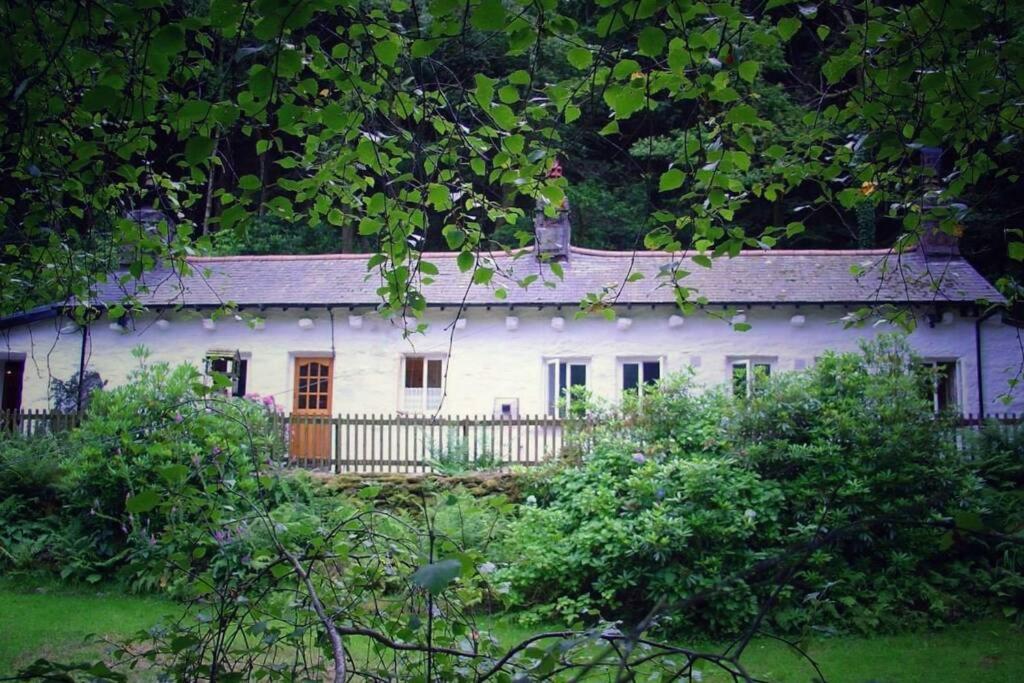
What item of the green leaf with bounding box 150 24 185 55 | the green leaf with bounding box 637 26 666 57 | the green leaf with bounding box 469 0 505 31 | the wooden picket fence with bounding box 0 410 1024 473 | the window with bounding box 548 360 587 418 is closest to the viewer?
the green leaf with bounding box 150 24 185 55

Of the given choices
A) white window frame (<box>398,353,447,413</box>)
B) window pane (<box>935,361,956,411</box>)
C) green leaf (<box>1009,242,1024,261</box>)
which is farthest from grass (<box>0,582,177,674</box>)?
window pane (<box>935,361,956,411</box>)

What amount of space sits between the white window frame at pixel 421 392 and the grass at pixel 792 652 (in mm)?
7302

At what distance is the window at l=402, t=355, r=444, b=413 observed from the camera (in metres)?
14.8

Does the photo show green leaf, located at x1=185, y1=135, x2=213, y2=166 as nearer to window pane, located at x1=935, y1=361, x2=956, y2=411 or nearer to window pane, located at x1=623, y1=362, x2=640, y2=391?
window pane, located at x1=623, y1=362, x2=640, y2=391

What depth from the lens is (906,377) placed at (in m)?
8.70

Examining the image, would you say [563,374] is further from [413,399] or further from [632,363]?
[413,399]

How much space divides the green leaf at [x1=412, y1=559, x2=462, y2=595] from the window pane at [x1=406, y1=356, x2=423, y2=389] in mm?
13478

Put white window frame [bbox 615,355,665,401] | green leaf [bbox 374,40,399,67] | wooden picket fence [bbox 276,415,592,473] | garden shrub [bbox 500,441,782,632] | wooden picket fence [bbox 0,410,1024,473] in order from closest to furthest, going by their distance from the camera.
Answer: green leaf [bbox 374,40,399,67] < garden shrub [bbox 500,441,782,632] < wooden picket fence [bbox 0,410,1024,473] < wooden picket fence [bbox 276,415,592,473] < white window frame [bbox 615,355,665,401]

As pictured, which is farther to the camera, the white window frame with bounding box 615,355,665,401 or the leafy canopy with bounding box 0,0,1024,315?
the white window frame with bounding box 615,355,665,401

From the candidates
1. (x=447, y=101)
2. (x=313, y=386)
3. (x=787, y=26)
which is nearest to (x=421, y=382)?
(x=313, y=386)

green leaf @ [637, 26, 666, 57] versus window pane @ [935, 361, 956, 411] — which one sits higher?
green leaf @ [637, 26, 666, 57]

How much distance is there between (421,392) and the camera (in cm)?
1487

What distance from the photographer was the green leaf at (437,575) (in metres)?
1.47

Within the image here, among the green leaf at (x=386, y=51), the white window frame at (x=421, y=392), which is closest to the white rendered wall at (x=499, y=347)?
the white window frame at (x=421, y=392)
